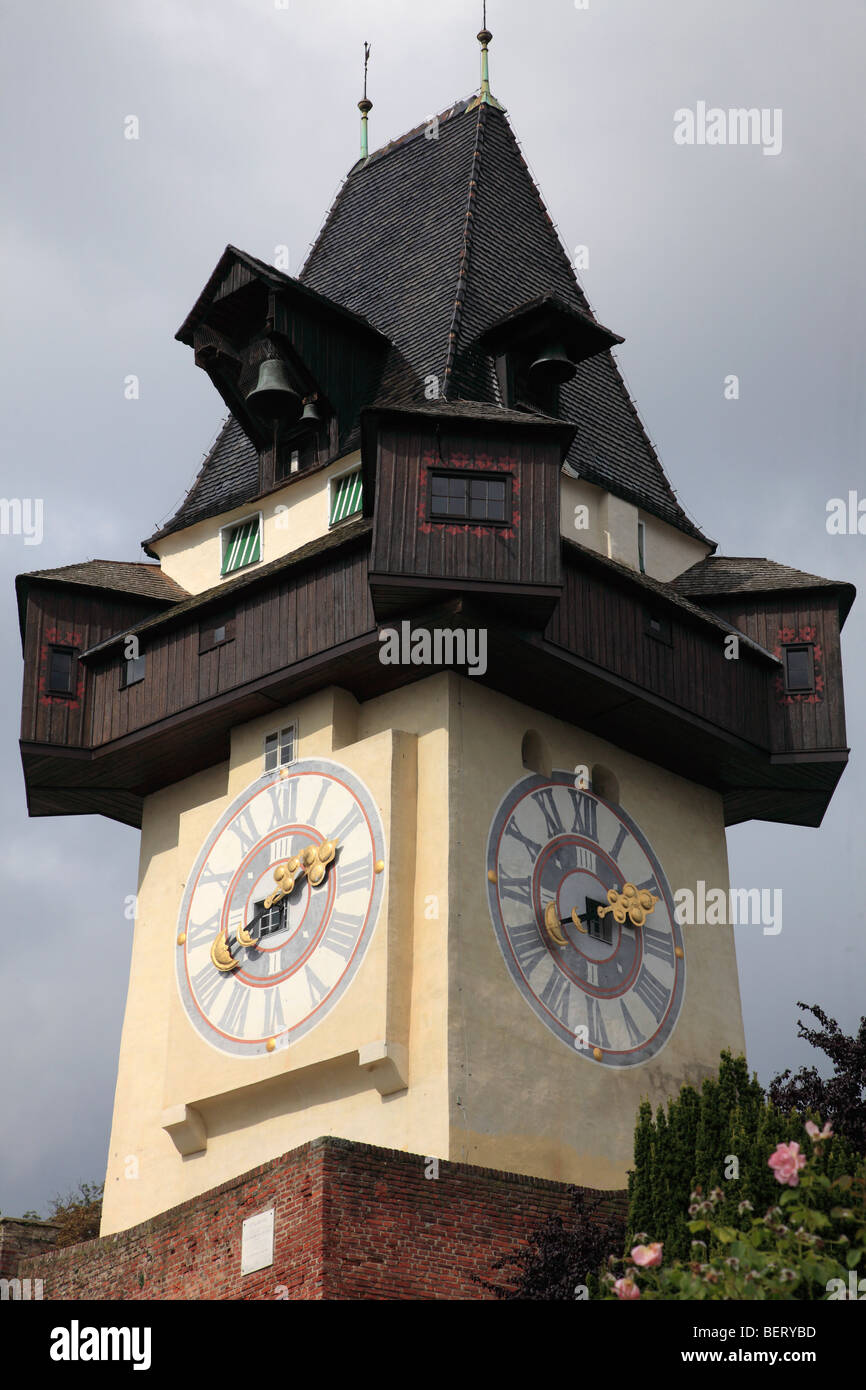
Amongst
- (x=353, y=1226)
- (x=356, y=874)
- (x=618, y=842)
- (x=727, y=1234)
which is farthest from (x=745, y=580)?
(x=727, y=1234)

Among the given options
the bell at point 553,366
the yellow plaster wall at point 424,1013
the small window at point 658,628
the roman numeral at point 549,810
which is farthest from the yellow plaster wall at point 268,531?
the roman numeral at point 549,810

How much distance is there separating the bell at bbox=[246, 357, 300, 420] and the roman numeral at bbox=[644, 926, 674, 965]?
7612mm

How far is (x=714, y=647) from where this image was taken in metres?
27.4

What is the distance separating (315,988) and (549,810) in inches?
138

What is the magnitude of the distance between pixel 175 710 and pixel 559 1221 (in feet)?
28.0

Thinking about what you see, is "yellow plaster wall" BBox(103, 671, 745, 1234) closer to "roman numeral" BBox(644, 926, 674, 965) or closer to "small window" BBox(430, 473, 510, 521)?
"roman numeral" BBox(644, 926, 674, 965)

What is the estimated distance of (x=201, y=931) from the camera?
2633 cm

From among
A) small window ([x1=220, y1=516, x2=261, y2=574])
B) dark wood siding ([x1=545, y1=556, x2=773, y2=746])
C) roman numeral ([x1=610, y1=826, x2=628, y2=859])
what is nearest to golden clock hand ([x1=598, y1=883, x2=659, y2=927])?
roman numeral ([x1=610, y1=826, x2=628, y2=859])

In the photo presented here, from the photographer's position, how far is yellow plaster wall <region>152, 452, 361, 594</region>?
27391mm

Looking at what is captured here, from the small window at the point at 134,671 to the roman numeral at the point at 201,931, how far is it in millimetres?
3033

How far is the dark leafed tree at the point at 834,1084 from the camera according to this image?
23.9 m

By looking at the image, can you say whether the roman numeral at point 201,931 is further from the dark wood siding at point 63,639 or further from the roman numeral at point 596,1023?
the roman numeral at point 596,1023
